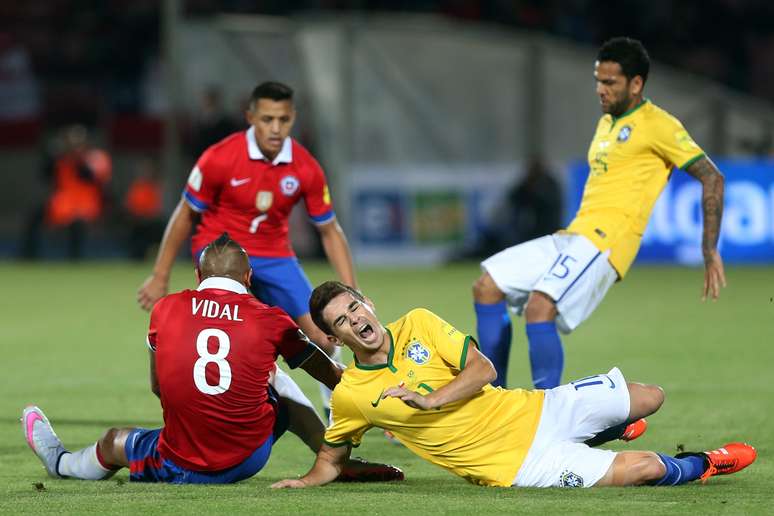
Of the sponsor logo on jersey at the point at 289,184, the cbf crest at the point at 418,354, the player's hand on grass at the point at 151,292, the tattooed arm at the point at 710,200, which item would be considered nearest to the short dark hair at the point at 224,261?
the cbf crest at the point at 418,354

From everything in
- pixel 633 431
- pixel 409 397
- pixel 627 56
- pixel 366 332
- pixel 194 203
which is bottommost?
pixel 633 431

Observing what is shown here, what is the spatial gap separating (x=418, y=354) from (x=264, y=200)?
7.70 ft

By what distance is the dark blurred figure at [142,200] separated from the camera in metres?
20.5

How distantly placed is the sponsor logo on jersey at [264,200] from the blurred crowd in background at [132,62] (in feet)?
39.5

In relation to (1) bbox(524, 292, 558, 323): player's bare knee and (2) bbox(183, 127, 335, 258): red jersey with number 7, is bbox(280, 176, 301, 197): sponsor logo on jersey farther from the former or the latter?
(1) bbox(524, 292, 558, 323): player's bare knee

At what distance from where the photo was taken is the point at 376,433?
26.5 feet

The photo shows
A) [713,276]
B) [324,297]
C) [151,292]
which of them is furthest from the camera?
[151,292]

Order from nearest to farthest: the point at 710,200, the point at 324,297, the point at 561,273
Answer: the point at 324,297, the point at 710,200, the point at 561,273

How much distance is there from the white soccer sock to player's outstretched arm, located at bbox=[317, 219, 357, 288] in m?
1.90

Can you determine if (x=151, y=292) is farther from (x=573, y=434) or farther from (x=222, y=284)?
(x=573, y=434)

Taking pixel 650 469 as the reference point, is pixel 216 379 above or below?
above

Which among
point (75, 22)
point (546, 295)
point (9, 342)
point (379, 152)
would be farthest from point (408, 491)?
point (75, 22)

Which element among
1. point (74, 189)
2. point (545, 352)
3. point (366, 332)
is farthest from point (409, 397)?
point (74, 189)

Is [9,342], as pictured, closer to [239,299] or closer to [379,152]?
[239,299]
